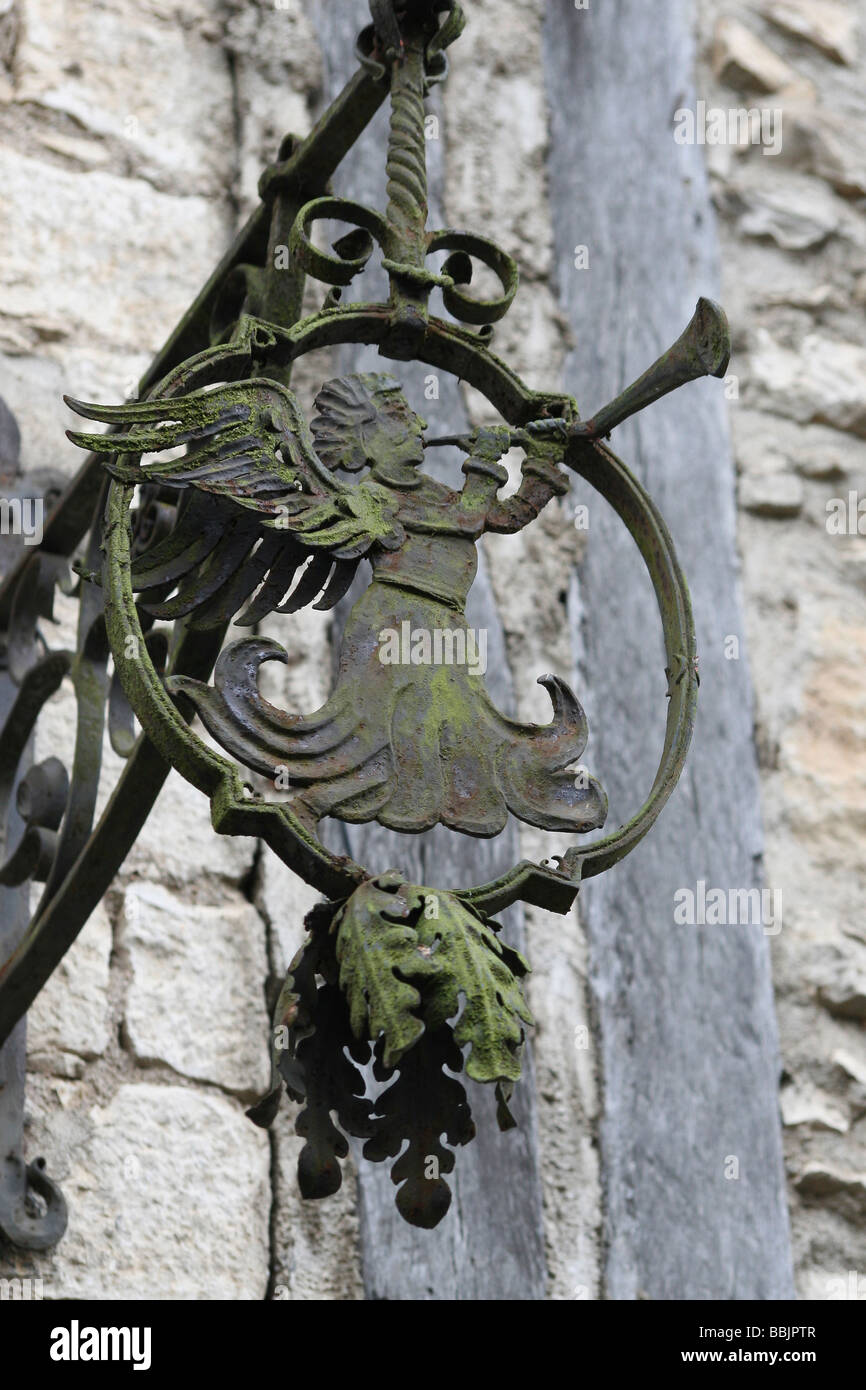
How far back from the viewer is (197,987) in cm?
201

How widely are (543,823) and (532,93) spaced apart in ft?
5.56

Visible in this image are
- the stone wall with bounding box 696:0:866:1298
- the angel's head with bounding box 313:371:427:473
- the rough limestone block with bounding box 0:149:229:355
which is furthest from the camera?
the rough limestone block with bounding box 0:149:229:355

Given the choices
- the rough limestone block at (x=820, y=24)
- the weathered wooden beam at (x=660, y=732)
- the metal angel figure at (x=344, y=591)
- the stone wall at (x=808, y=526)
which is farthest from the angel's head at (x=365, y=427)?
the rough limestone block at (x=820, y=24)

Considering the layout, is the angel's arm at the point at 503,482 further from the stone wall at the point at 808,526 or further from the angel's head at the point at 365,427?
the stone wall at the point at 808,526

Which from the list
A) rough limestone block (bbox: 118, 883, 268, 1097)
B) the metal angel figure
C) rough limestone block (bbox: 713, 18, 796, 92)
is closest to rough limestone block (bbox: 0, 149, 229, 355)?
rough limestone block (bbox: 118, 883, 268, 1097)

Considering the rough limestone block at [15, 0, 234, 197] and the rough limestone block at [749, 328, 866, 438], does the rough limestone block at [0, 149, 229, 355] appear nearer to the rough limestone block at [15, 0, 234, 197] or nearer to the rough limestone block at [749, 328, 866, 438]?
the rough limestone block at [15, 0, 234, 197]

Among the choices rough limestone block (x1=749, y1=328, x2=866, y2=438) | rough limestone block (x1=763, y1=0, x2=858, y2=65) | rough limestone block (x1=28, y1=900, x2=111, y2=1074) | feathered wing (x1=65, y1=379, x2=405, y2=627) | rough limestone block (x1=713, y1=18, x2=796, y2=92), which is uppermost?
rough limestone block (x1=763, y1=0, x2=858, y2=65)

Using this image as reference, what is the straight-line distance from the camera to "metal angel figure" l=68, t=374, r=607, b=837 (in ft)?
3.73

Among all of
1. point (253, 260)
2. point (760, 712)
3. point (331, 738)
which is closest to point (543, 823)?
point (331, 738)

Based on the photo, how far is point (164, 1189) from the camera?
6.23ft

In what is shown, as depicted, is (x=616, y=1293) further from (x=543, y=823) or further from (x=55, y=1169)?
(x=543, y=823)

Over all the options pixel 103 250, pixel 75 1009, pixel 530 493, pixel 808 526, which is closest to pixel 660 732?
pixel 808 526

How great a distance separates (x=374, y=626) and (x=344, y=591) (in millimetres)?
29

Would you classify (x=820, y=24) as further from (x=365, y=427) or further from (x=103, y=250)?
(x=365, y=427)
